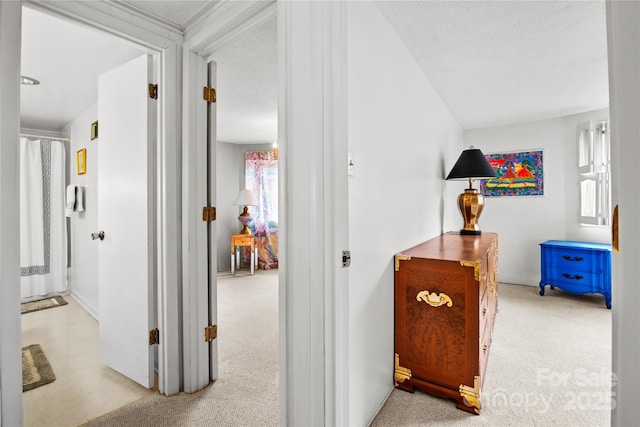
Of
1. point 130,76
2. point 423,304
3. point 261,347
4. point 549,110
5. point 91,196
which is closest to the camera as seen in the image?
point 423,304

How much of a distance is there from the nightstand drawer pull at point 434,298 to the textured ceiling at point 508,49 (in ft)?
5.18

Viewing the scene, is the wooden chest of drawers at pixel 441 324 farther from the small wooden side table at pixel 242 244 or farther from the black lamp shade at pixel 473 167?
the small wooden side table at pixel 242 244

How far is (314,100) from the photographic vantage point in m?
1.04

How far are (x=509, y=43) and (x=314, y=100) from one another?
185cm

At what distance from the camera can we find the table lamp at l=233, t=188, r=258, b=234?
5.34m

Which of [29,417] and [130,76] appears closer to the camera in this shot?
[29,417]

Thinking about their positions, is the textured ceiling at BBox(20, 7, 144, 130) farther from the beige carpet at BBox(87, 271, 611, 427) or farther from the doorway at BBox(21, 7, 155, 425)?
the beige carpet at BBox(87, 271, 611, 427)

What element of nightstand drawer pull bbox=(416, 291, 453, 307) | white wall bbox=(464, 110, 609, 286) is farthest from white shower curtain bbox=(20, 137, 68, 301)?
white wall bbox=(464, 110, 609, 286)

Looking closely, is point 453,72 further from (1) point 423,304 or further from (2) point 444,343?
(2) point 444,343

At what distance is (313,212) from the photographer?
105cm

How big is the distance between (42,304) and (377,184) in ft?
13.5

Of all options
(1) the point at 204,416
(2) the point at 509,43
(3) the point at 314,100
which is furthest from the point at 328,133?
(2) the point at 509,43

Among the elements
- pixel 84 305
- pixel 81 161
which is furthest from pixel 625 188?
pixel 84 305

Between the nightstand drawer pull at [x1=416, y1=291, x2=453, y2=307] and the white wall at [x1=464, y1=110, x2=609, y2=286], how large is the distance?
324 cm
